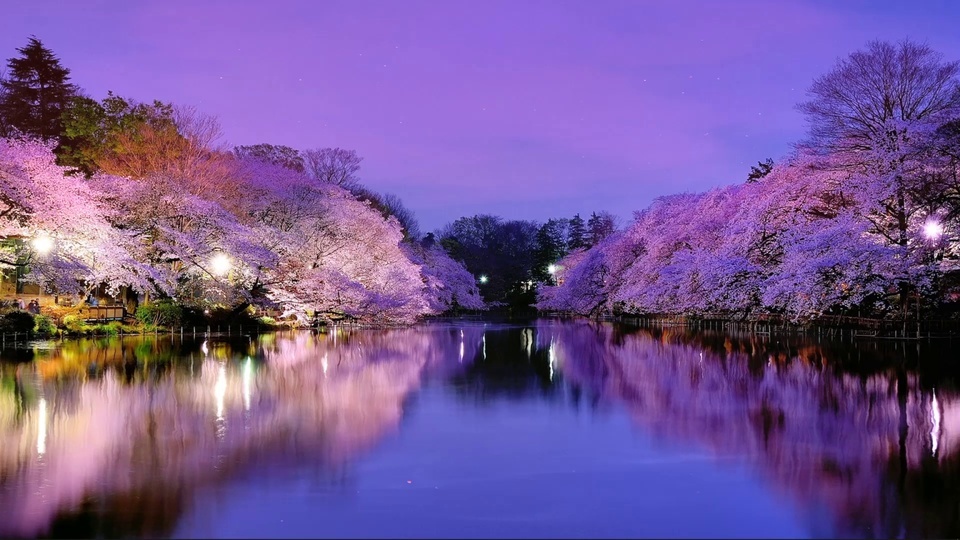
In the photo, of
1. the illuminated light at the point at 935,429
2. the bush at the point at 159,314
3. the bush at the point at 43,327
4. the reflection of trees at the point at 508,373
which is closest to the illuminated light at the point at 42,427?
the reflection of trees at the point at 508,373

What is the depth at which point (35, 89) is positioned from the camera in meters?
58.1

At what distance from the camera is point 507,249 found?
379 feet

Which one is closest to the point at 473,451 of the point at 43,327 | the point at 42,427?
the point at 42,427

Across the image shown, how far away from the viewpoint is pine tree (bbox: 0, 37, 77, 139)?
56.1 metres

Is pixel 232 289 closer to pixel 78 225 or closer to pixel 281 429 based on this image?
pixel 78 225

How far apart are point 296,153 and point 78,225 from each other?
89.9 ft

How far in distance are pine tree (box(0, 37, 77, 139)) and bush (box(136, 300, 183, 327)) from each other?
2889 cm

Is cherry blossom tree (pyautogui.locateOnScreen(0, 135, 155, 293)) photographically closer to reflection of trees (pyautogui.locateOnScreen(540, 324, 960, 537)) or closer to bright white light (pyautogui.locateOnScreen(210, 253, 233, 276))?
bright white light (pyautogui.locateOnScreen(210, 253, 233, 276))

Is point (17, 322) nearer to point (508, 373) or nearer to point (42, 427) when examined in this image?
point (508, 373)

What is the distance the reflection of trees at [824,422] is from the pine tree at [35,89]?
49.7m

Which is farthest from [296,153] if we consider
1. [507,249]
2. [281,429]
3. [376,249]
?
[507,249]

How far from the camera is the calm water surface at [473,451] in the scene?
7.62m

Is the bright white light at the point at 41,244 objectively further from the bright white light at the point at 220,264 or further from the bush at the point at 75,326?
the bright white light at the point at 220,264

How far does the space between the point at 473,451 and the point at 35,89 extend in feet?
198
